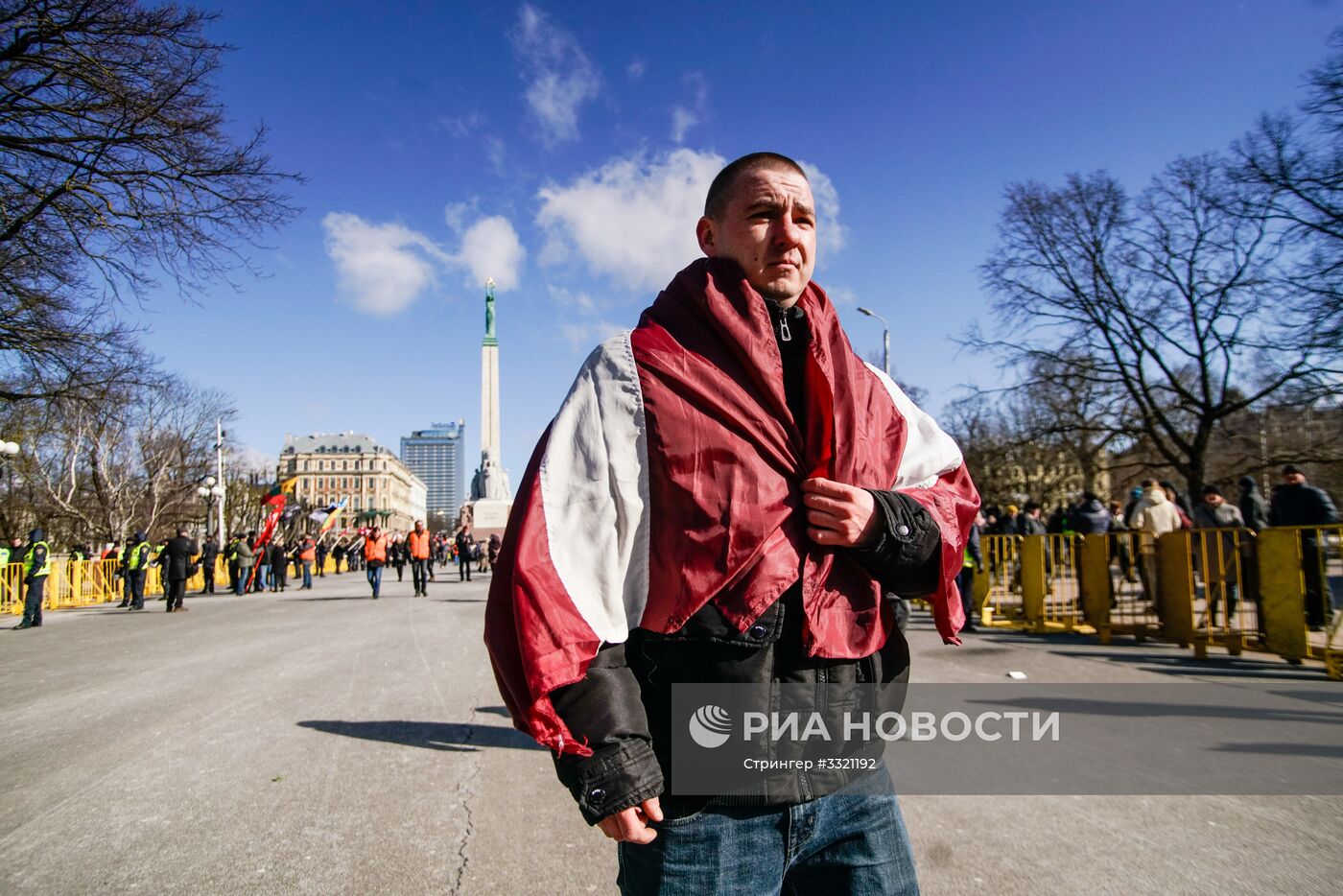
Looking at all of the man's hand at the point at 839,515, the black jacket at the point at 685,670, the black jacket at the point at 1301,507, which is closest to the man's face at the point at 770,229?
the black jacket at the point at 685,670

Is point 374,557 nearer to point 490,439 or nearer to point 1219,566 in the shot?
point 1219,566

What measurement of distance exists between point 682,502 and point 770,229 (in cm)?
64

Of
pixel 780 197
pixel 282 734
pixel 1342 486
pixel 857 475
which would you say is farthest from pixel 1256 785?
pixel 1342 486

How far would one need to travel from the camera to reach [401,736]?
18.0ft

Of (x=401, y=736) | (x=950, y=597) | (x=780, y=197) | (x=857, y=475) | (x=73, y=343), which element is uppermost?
(x=73, y=343)

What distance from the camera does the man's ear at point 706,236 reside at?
1.80 metres

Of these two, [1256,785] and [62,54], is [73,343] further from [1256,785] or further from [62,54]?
[1256,785]

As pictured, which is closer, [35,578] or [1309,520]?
[1309,520]

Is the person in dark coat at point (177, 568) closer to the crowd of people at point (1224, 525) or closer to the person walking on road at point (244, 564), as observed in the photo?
the person walking on road at point (244, 564)

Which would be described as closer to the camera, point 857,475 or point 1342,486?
point 857,475

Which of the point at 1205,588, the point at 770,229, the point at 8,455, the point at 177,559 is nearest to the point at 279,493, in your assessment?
the point at 8,455

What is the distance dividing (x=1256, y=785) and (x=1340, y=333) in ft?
50.0

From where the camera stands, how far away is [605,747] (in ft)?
4.35

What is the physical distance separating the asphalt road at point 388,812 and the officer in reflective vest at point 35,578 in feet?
26.7
